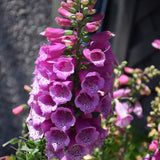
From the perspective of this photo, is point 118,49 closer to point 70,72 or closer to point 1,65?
point 1,65

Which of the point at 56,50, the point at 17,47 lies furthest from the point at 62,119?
the point at 17,47

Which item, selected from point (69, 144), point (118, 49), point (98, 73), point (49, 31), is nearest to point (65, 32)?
point (49, 31)

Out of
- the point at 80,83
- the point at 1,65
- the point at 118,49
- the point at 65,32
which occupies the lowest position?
the point at 118,49

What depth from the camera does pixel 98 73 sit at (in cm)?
68

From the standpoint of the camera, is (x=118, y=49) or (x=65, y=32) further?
(x=118, y=49)

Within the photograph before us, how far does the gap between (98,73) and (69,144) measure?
20cm

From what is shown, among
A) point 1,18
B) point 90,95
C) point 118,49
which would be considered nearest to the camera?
point 90,95

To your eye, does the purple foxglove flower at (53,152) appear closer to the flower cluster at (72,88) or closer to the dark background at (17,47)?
the flower cluster at (72,88)

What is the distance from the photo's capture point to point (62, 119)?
2.20 ft

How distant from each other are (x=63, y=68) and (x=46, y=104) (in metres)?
0.10

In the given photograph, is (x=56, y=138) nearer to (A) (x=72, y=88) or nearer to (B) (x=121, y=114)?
(A) (x=72, y=88)

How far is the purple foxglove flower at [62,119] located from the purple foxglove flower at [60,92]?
25 mm

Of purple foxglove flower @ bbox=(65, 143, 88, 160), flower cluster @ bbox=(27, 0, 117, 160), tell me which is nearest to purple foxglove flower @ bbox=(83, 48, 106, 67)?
flower cluster @ bbox=(27, 0, 117, 160)

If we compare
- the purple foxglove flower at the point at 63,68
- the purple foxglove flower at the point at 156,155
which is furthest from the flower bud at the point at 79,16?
the purple foxglove flower at the point at 156,155
